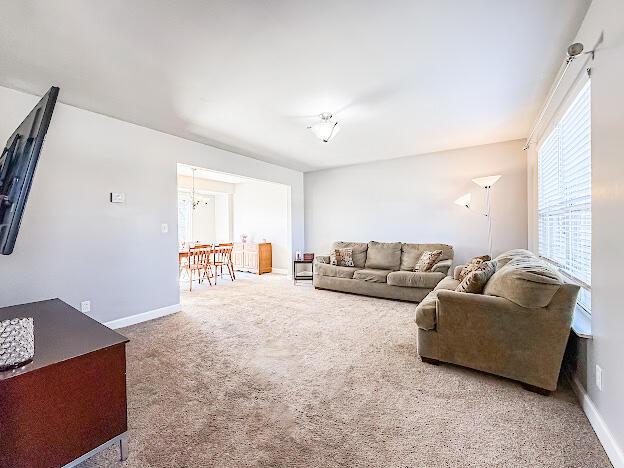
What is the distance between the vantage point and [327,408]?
Result: 6.20ft

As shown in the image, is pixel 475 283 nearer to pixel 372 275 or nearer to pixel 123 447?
pixel 372 275

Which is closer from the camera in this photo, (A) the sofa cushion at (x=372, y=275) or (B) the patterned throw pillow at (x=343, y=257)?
(A) the sofa cushion at (x=372, y=275)

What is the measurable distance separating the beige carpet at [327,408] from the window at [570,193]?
105 cm

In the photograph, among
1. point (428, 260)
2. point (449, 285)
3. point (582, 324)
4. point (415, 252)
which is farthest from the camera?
point (415, 252)

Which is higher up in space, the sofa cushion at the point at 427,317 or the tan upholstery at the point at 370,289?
the sofa cushion at the point at 427,317

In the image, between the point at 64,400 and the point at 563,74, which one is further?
the point at 563,74

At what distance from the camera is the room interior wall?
4.71 feet

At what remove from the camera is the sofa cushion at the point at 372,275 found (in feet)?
15.4

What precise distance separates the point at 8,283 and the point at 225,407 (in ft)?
8.09

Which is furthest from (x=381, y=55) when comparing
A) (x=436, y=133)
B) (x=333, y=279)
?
(x=333, y=279)

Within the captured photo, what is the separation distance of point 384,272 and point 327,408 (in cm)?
315

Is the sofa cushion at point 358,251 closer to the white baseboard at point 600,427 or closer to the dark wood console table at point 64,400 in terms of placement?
the white baseboard at point 600,427

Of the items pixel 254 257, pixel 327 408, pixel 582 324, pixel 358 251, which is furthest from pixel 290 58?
pixel 254 257

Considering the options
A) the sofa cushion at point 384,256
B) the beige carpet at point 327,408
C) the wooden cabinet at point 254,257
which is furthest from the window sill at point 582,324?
the wooden cabinet at point 254,257
